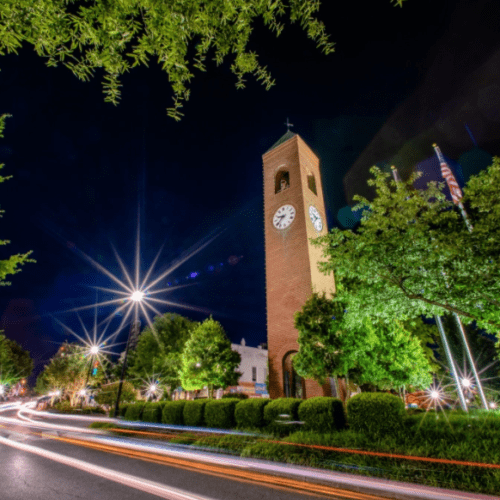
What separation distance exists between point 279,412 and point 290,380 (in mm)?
6511

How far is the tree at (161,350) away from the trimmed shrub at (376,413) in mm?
24095

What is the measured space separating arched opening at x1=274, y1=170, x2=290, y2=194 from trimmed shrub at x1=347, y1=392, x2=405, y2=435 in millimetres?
18632

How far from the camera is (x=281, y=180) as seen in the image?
87.8 ft

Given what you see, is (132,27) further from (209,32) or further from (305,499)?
(305,499)

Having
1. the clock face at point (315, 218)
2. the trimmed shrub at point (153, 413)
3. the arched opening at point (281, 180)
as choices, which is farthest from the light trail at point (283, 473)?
the arched opening at point (281, 180)

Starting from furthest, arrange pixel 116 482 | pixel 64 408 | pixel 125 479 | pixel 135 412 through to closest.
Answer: pixel 64 408 < pixel 135 412 < pixel 125 479 < pixel 116 482

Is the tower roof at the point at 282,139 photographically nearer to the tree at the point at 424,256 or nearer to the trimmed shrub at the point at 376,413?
the tree at the point at 424,256

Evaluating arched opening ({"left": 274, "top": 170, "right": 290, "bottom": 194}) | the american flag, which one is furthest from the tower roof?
the american flag

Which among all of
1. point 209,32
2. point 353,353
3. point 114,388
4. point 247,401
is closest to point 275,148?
point 353,353

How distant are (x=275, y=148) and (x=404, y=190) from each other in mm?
18211

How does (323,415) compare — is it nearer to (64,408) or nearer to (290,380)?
(290,380)

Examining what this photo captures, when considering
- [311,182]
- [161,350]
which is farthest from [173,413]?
[311,182]

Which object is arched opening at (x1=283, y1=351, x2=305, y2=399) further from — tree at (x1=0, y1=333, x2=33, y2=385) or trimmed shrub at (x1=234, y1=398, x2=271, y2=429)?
tree at (x1=0, y1=333, x2=33, y2=385)

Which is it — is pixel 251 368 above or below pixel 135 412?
above
